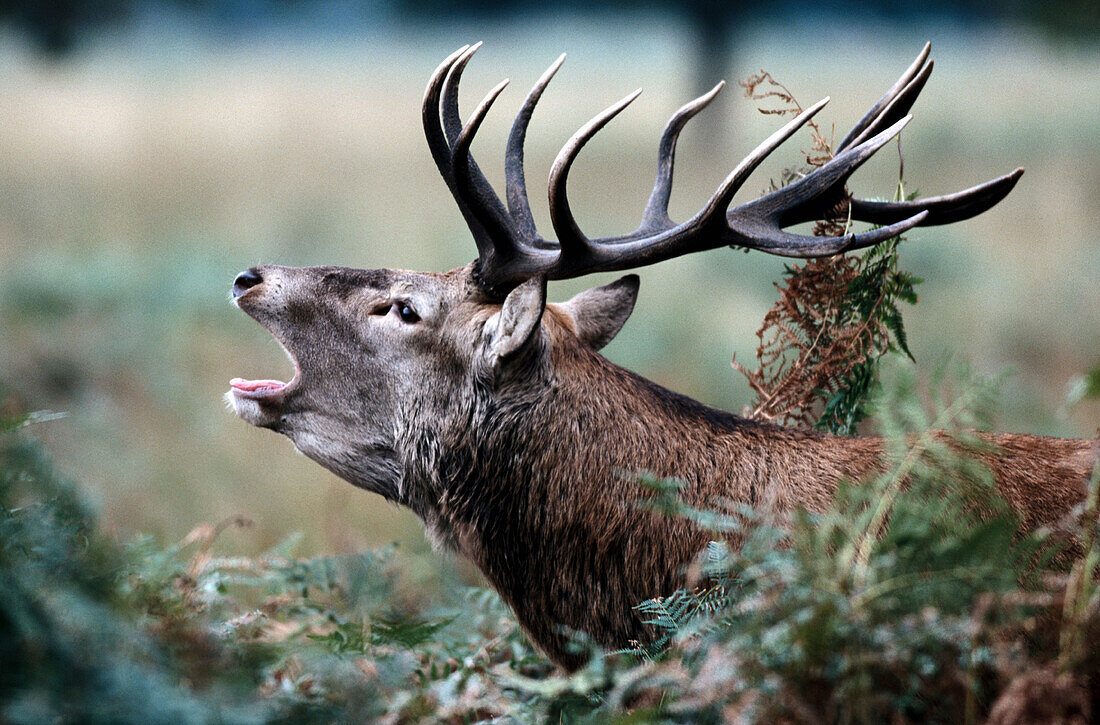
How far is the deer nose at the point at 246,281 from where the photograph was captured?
3662mm

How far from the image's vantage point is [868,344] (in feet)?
12.1

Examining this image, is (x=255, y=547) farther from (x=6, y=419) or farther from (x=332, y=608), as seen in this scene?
(x=6, y=419)

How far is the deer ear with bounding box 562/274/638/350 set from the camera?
396 centimetres

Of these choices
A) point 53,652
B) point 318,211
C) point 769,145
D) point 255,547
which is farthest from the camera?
point 318,211

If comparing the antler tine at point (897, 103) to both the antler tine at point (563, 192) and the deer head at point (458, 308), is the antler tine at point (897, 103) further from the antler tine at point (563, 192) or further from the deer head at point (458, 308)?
the antler tine at point (563, 192)

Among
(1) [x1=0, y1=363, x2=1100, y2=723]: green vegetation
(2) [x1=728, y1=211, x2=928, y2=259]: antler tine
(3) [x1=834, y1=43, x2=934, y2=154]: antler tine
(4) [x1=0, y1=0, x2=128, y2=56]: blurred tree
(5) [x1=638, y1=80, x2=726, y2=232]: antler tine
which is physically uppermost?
(4) [x1=0, y1=0, x2=128, y2=56]: blurred tree

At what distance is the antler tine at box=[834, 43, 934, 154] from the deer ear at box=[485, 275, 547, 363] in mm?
1380

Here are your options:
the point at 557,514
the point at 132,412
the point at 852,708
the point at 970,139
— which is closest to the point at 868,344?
the point at 557,514

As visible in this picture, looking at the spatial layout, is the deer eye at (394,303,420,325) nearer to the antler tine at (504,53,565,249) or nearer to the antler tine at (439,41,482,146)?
the antler tine at (504,53,565,249)

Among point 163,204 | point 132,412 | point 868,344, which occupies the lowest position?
point 868,344

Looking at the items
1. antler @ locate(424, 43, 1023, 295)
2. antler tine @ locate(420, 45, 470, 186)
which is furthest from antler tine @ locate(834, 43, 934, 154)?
antler tine @ locate(420, 45, 470, 186)

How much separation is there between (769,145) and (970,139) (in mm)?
11075

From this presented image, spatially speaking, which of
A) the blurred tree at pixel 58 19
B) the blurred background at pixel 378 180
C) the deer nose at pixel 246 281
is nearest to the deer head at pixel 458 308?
the deer nose at pixel 246 281

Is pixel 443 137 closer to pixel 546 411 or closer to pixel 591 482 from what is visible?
pixel 546 411
